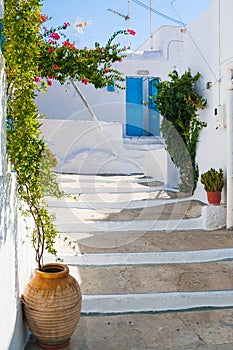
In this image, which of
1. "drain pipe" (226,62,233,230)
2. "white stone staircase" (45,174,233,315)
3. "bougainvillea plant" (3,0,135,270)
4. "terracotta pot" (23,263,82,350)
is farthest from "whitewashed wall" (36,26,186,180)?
"terracotta pot" (23,263,82,350)

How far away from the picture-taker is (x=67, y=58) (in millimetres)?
3697

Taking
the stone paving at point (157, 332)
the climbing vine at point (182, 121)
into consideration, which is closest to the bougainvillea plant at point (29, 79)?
the stone paving at point (157, 332)

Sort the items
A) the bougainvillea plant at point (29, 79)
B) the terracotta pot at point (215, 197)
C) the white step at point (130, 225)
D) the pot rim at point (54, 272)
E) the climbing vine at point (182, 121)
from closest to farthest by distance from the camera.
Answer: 1. the bougainvillea plant at point (29, 79)
2. the pot rim at point (54, 272)
3. the white step at point (130, 225)
4. the terracotta pot at point (215, 197)
5. the climbing vine at point (182, 121)

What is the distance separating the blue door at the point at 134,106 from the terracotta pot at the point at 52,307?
37.3 ft

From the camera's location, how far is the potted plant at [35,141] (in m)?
3.09

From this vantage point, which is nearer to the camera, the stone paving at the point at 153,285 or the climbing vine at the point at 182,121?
the stone paving at the point at 153,285

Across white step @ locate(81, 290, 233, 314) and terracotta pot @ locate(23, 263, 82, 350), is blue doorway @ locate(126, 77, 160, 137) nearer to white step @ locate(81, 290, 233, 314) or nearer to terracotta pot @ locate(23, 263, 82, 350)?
white step @ locate(81, 290, 233, 314)

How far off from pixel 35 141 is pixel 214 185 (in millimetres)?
4428

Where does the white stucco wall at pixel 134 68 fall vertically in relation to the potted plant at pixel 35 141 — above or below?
above

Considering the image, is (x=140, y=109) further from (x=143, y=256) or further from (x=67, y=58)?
(x=67, y=58)

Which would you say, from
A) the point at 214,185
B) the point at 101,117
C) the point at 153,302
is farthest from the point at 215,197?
the point at 101,117

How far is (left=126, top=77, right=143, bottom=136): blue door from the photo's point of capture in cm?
1444

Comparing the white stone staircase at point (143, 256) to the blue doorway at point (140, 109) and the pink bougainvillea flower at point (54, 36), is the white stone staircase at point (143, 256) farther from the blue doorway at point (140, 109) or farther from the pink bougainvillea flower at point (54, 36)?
the blue doorway at point (140, 109)

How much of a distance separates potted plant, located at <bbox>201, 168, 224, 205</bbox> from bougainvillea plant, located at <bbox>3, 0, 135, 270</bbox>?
3866 mm
